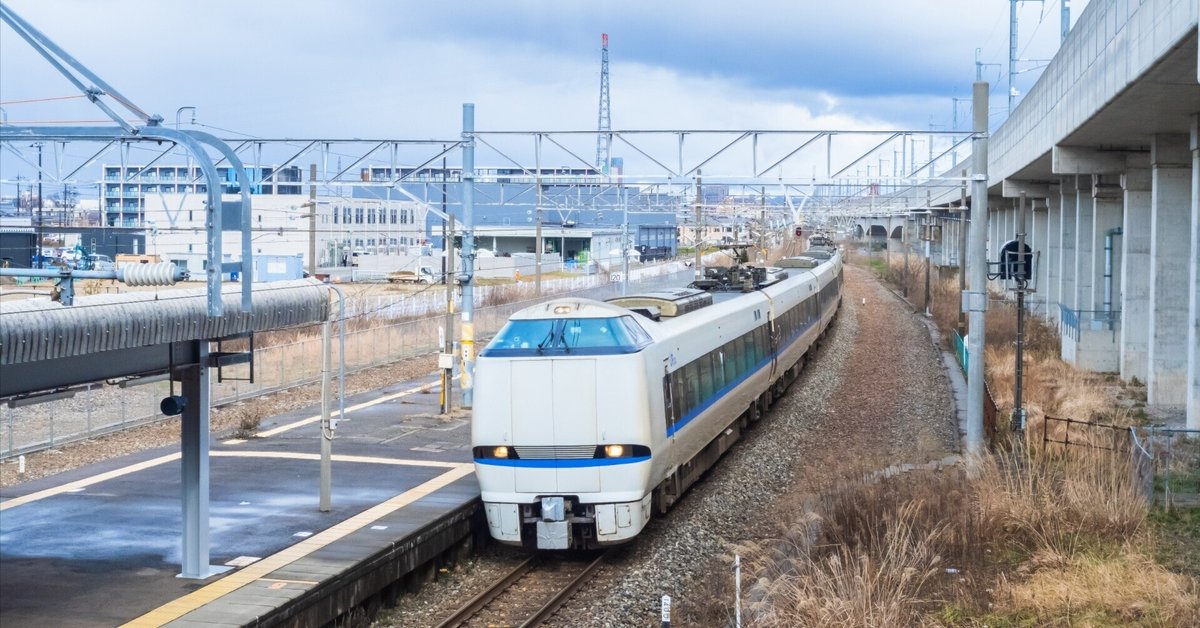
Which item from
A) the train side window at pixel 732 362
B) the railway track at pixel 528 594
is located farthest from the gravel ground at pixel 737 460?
the train side window at pixel 732 362

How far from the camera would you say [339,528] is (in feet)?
42.5

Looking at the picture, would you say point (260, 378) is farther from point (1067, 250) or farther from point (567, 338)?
point (1067, 250)

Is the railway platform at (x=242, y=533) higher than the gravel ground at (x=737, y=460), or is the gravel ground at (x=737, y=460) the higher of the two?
the railway platform at (x=242, y=533)

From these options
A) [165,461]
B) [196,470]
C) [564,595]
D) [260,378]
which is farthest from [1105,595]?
[260,378]

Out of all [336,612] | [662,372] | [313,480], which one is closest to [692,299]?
[662,372]

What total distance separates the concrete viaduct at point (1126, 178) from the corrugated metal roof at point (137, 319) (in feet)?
33.1

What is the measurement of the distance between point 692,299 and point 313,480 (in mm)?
6122

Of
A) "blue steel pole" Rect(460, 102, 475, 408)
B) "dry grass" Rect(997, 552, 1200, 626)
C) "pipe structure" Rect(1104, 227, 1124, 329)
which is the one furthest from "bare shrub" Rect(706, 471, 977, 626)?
"pipe structure" Rect(1104, 227, 1124, 329)

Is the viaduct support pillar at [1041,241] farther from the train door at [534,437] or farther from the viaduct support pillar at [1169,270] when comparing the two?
the train door at [534,437]

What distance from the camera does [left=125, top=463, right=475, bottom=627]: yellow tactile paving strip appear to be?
9867 mm

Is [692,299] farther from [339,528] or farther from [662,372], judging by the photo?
[339,528]

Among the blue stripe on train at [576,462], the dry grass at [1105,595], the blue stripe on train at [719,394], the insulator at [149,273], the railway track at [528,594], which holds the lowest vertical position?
the railway track at [528,594]

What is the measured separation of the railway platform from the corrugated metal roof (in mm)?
2262

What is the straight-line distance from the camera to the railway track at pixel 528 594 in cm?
1131
